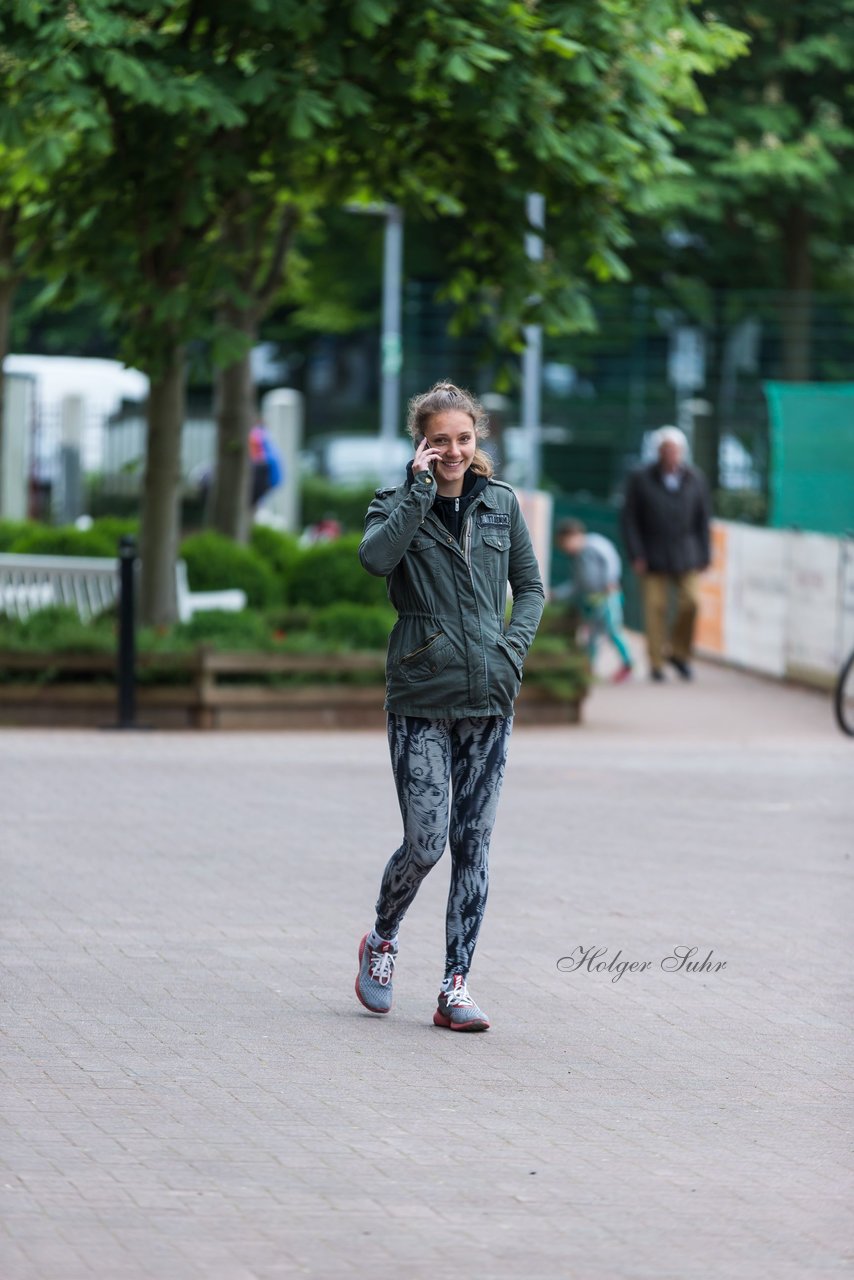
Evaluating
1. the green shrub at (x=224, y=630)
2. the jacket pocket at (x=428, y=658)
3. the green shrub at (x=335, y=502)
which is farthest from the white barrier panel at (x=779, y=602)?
the green shrub at (x=335, y=502)

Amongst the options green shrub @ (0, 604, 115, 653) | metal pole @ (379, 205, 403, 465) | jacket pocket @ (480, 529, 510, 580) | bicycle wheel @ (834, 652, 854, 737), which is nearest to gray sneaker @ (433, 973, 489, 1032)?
jacket pocket @ (480, 529, 510, 580)

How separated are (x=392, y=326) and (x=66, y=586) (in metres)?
22.2

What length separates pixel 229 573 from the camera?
1659 cm

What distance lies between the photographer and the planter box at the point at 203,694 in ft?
45.4

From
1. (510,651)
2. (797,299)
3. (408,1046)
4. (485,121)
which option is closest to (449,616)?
(510,651)

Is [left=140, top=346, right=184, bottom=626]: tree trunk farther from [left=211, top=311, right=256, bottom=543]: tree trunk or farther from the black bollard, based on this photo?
[left=211, top=311, right=256, bottom=543]: tree trunk

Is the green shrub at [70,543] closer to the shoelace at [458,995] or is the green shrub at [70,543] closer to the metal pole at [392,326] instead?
the shoelace at [458,995]

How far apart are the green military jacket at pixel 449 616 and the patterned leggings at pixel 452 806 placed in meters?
0.09

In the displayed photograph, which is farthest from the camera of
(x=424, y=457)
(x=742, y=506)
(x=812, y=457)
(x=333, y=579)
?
(x=742, y=506)

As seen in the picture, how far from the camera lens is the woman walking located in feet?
20.5

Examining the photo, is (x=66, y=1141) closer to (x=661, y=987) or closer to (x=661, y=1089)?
(x=661, y=1089)

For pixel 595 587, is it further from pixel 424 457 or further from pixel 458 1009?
pixel 424 457

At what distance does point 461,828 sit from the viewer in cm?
644

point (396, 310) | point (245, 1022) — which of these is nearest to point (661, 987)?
point (245, 1022)
